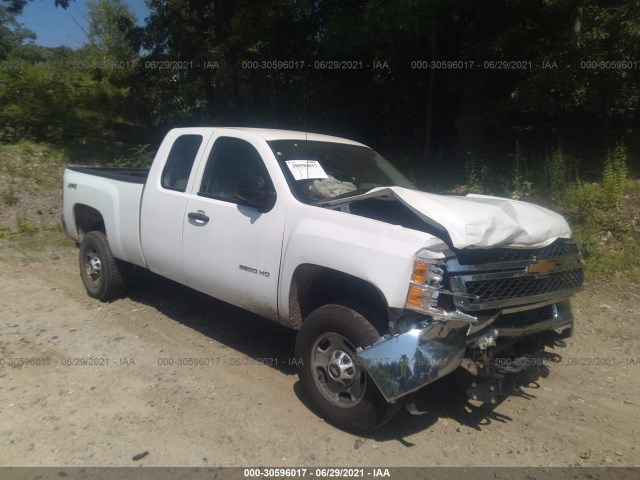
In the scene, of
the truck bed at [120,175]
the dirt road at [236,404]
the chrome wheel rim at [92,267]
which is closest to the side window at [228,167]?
the truck bed at [120,175]

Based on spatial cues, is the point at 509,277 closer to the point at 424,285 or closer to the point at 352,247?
the point at 424,285

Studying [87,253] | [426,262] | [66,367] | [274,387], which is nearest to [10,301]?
[87,253]

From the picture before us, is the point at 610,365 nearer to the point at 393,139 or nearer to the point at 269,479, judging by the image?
the point at 269,479

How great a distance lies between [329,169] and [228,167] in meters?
0.93

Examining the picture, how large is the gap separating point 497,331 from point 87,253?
4946 mm

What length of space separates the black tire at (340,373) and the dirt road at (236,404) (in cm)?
17

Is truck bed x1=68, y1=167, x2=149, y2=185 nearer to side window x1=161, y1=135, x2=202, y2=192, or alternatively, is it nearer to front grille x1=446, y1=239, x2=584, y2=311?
side window x1=161, y1=135, x2=202, y2=192

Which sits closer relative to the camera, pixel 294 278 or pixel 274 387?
pixel 294 278

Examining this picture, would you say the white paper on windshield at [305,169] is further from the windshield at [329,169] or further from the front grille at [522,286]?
the front grille at [522,286]

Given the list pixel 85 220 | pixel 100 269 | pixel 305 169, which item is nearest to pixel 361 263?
Result: pixel 305 169

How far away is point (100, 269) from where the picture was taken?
619 centimetres

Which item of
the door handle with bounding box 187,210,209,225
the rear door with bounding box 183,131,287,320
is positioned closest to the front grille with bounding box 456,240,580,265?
the rear door with bounding box 183,131,287,320

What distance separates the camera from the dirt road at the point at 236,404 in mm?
3494

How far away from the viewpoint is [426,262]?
3256 millimetres
